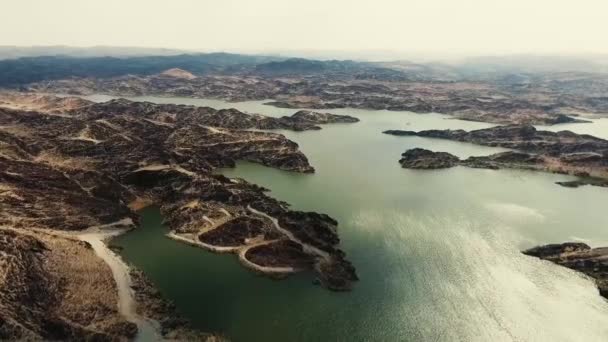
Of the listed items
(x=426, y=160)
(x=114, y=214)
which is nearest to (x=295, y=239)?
(x=114, y=214)

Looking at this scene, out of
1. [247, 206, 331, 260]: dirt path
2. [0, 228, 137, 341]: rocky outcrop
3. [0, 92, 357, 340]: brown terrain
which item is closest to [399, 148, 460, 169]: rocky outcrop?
[0, 92, 357, 340]: brown terrain

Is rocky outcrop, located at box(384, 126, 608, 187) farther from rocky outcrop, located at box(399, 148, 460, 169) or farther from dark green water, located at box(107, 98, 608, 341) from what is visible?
dark green water, located at box(107, 98, 608, 341)

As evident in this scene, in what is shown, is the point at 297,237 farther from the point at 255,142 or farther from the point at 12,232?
the point at 255,142

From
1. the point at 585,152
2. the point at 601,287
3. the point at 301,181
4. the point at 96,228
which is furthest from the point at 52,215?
the point at 585,152

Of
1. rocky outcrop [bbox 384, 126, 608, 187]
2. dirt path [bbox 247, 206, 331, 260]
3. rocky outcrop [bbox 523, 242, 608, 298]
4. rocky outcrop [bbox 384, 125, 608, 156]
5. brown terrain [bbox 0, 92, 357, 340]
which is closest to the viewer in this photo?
brown terrain [bbox 0, 92, 357, 340]

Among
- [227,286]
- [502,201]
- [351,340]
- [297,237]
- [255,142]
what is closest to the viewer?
[351,340]

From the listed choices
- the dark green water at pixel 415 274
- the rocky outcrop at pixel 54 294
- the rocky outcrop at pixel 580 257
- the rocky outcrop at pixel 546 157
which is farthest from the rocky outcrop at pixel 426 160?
the rocky outcrop at pixel 54 294
